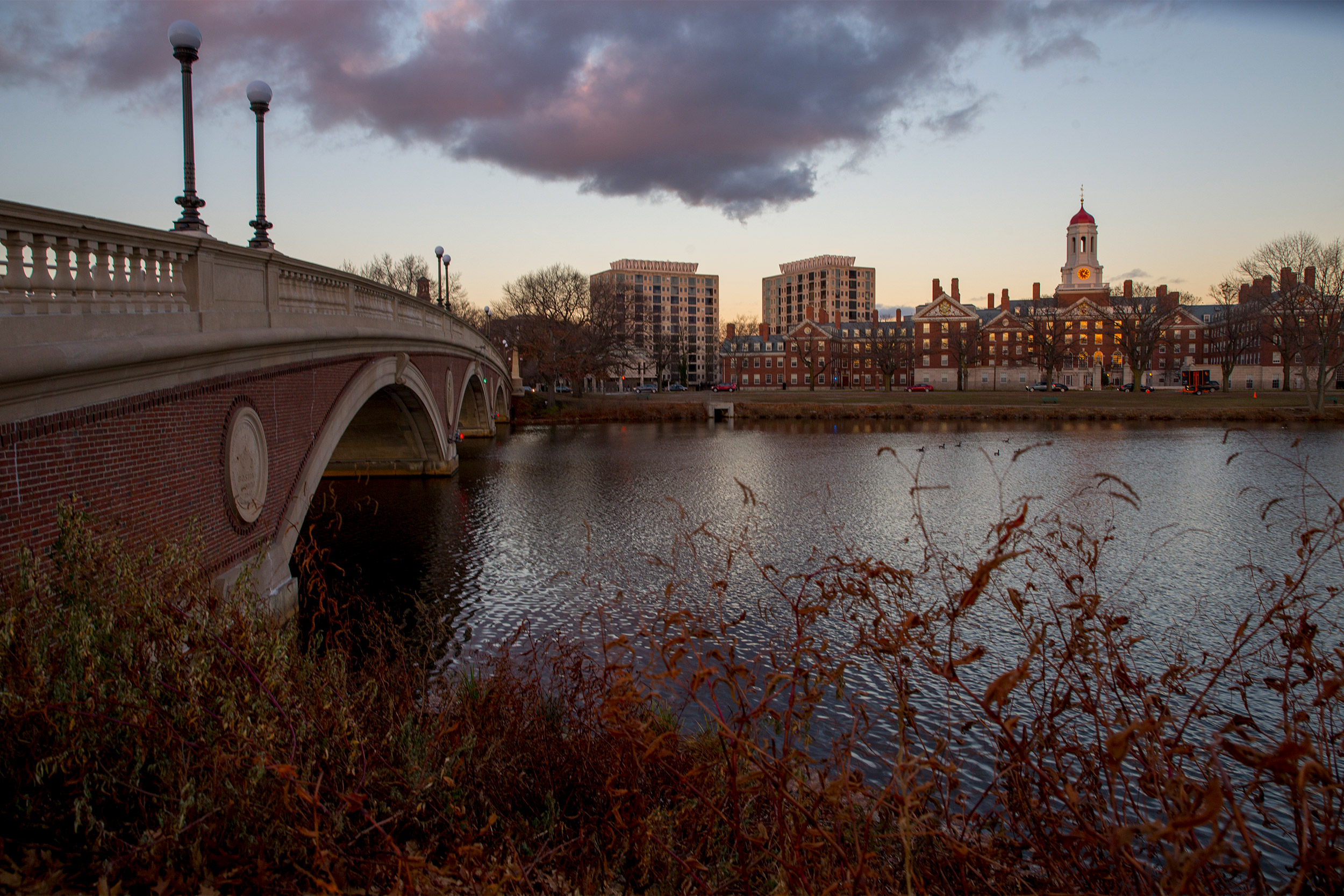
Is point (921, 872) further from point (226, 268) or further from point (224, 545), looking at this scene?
point (226, 268)

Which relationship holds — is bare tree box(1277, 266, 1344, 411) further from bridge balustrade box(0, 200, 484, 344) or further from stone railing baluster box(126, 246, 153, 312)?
stone railing baluster box(126, 246, 153, 312)

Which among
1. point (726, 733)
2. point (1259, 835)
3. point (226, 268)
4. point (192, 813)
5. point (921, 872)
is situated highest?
point (226, 268)

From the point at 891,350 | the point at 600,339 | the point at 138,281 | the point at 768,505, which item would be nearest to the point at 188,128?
the point at 138,281

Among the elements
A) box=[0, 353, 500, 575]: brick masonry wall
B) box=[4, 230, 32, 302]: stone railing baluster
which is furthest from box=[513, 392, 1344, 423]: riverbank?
box=[4, 230, 32, 302]: stone railing baluster

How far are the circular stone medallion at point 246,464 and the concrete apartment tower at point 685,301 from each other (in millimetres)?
135826

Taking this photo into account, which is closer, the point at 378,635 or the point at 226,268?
the point at 378,635

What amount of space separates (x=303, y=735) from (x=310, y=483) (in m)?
9.72

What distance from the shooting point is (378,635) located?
27.2 ft

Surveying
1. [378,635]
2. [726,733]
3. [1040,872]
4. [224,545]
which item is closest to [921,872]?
[1040,872]

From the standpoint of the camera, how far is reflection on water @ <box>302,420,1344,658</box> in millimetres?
13250

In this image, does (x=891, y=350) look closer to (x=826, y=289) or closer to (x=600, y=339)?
(x=600, y=339)

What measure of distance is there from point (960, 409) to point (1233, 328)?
1419 inches

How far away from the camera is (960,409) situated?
54.9 metres

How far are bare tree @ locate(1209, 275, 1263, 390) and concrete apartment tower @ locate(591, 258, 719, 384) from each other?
3027 inches
